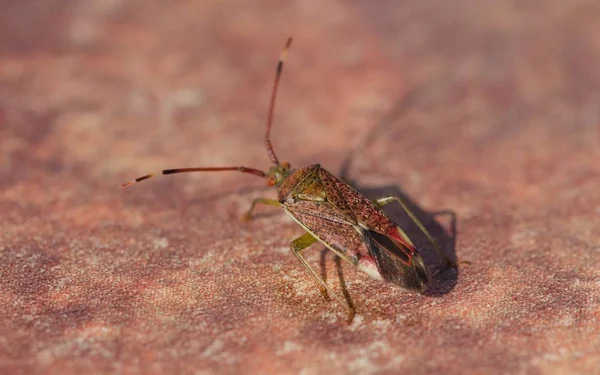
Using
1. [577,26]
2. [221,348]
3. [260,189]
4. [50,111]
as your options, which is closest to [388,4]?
[577,26]

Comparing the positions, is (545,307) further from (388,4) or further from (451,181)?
(388,4)

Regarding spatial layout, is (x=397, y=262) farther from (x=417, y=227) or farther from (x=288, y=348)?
(x=417, y=227)

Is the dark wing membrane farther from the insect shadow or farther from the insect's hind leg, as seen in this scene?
the insect's hind leg

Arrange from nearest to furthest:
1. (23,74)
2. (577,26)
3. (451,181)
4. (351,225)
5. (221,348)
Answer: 1. (221,348)
2. (351,225)
3. (451,181)
4. (23,74)
5. (577,26)

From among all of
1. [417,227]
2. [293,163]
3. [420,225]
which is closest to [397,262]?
[420,225]

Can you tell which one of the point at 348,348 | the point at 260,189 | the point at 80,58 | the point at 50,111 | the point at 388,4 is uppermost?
the point at 388,4

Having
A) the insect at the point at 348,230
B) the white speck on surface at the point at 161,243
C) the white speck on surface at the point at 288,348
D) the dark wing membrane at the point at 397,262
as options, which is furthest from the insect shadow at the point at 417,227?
the white speck on surface at the point at 161,243

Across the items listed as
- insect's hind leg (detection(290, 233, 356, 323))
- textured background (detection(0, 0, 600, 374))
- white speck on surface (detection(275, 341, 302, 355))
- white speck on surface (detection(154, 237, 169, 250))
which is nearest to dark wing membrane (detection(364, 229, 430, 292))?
textured background (detection(0, 0, 600, 374))

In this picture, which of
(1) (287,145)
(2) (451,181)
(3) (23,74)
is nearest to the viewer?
(2) (451,181)
